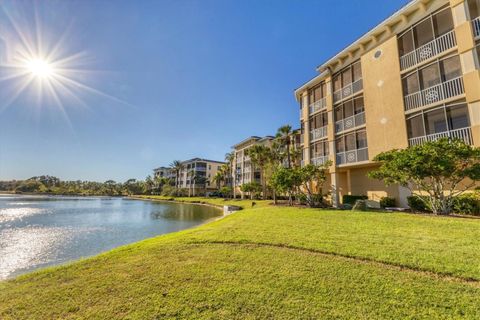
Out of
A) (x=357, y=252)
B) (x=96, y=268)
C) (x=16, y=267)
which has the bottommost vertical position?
(x=16, y=267)

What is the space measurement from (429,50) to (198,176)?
75942 millimetres

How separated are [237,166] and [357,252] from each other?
5654 cm

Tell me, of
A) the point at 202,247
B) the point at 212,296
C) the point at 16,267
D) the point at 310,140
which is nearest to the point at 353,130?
the point at 310,140

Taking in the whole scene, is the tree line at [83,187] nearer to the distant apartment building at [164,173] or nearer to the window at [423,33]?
the distant apartment building at [164,173]

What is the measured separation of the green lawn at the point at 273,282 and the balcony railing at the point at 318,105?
17.4 metres

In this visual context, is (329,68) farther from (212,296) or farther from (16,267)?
(16,267)

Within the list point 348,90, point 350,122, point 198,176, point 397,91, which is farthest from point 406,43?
point 198,176

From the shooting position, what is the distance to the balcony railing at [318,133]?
24103 millimetres

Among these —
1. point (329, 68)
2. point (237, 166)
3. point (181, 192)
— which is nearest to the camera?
point (329, 68)

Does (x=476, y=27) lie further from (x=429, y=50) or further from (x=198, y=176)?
(x=198, y=176)

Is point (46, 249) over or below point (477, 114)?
below

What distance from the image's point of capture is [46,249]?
13477 millimetres

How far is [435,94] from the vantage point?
602 inches

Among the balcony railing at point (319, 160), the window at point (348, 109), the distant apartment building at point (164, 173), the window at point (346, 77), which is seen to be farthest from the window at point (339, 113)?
the distant apartment building at point (164, 173)
